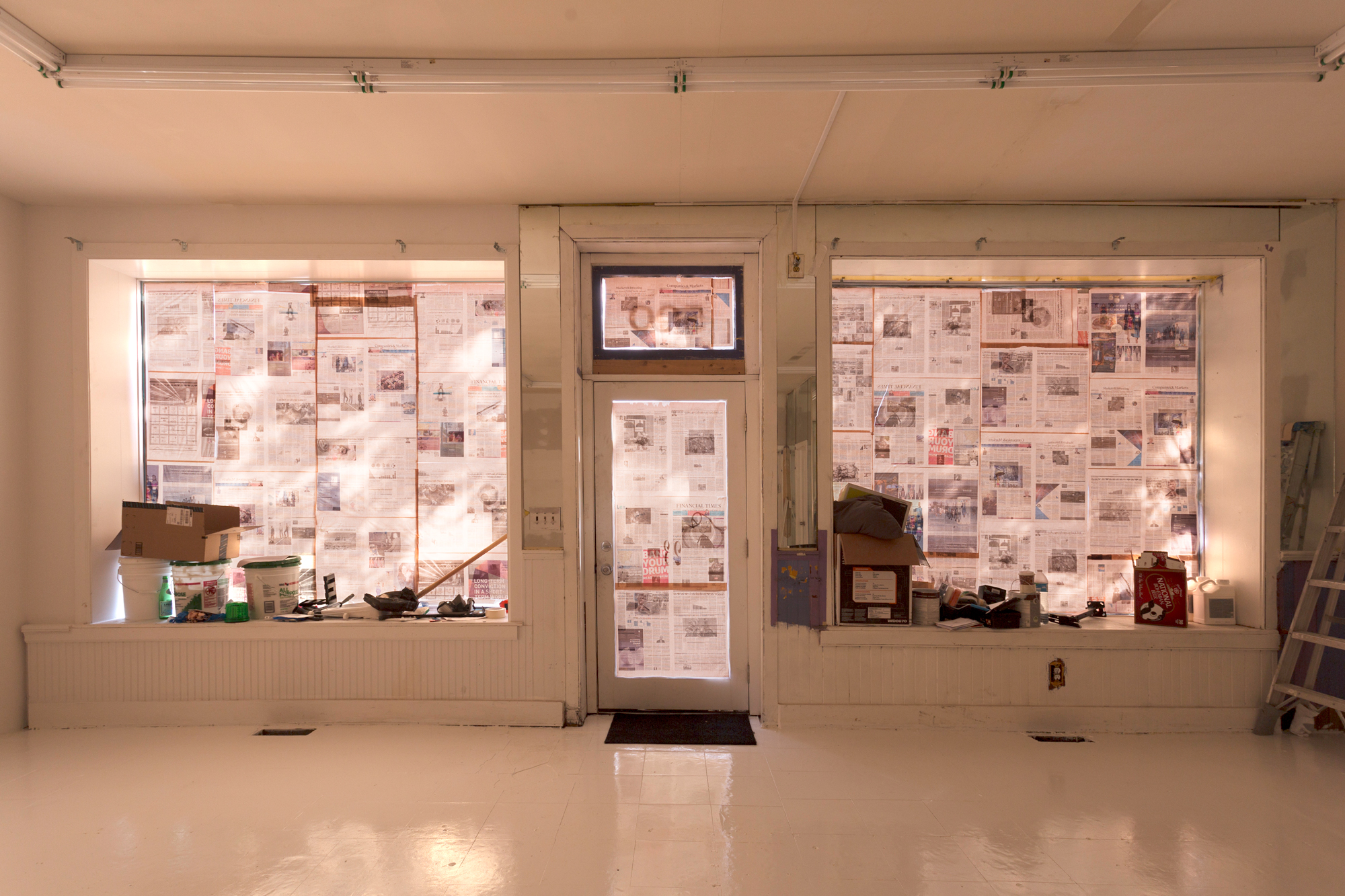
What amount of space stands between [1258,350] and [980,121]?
7.55 ft

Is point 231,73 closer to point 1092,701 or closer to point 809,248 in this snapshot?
point 809,248

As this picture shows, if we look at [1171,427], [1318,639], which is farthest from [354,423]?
[1318,639]

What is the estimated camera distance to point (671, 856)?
7.78 feet

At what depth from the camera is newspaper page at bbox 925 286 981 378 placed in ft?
12.8

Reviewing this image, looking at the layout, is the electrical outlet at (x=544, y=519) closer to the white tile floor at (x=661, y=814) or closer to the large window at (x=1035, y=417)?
the white tile floor at (x=661, y=814)

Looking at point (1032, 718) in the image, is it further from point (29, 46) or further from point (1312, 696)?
point (29, 46)

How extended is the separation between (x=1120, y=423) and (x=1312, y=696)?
164 cm

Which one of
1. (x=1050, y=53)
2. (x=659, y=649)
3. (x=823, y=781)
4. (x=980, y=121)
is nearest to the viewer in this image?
(x=1050, y=53)

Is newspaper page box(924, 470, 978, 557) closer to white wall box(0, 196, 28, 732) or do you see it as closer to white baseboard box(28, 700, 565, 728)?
white baseboard box(28, 700, 565, 728)

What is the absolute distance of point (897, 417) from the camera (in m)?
3.92

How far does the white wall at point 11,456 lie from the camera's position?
11.5 feet

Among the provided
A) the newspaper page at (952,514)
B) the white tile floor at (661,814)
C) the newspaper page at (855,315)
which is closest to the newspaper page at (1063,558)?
the newspaper page at (952,514)

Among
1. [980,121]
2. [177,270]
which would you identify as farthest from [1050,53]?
[177,270]

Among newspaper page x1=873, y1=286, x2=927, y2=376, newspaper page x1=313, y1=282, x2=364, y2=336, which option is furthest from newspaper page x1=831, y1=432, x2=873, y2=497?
newspaper page x1=313, y1=282, x2=364, y2=336
